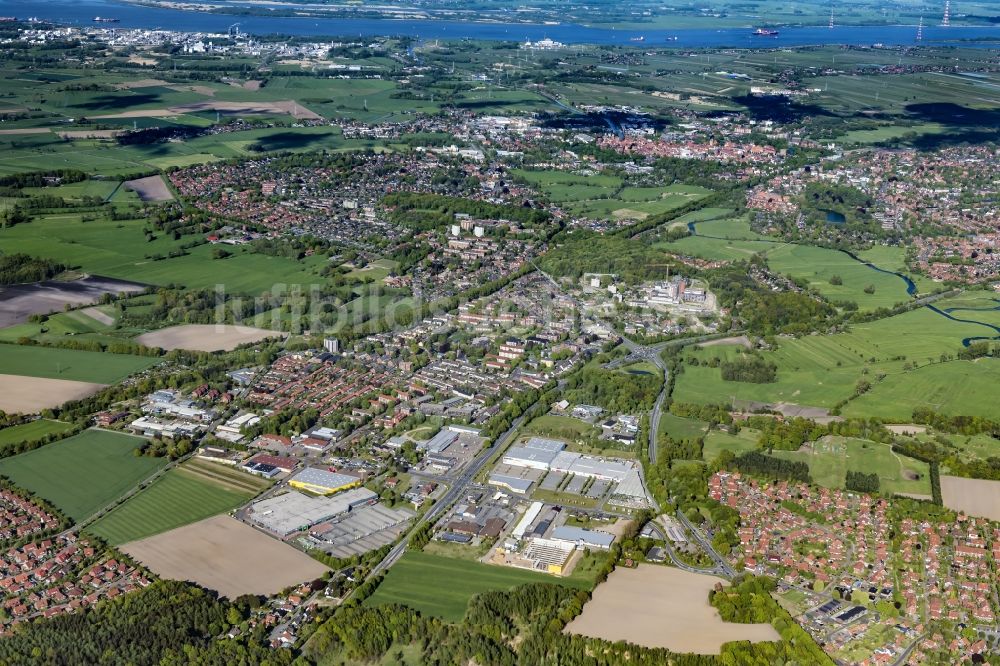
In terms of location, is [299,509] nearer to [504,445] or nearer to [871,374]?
[504,445]

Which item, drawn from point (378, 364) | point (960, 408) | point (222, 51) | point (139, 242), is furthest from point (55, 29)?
point (960, 408)

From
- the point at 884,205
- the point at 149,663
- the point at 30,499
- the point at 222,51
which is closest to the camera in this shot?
the point at 149,663

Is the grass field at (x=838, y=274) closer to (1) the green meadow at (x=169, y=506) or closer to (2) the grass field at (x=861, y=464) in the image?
(2) the grass field at (x=861, y=464)

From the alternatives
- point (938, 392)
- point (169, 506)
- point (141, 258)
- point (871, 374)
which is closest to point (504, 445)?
point (169, 506)

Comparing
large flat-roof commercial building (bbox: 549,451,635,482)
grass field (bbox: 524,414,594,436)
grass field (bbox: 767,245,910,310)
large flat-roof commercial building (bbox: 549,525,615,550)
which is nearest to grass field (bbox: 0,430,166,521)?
grass field (bbox: 524,414,594,436)

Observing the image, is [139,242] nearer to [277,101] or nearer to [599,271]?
[599,271]

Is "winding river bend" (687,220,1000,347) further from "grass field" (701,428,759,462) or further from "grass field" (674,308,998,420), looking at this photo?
"grass field" (701,428,759,462)

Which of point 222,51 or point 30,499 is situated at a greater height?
point 222,51
